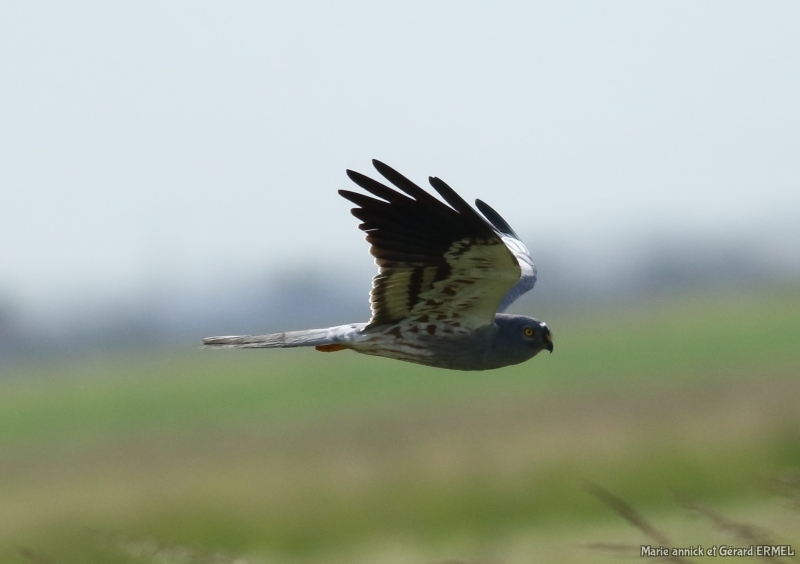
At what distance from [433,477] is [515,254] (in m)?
6.81

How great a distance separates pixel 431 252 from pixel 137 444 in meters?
17.6

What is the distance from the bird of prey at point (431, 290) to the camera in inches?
218

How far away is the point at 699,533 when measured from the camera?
10.4 meters

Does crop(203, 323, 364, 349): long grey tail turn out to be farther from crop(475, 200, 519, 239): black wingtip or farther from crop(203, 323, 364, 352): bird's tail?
crop(475, 200, 519, 239): black wingtip

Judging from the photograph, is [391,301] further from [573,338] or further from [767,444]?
[573,338]

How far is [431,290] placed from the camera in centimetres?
598

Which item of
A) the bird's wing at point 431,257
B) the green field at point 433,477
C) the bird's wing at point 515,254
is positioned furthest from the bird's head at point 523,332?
the green field at point 433,477

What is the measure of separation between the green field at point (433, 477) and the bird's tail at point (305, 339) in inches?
49.2

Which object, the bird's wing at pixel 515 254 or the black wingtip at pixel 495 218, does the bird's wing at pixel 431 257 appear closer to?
the bird's wing at pixel 515 254

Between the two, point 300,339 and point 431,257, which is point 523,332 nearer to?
point 431,257

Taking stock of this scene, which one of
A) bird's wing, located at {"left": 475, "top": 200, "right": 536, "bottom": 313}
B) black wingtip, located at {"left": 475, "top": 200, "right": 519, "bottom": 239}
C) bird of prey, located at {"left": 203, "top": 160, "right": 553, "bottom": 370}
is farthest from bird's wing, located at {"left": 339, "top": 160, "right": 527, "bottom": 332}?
black wingtip, located at {"left": 475, "top": 200, "right": 519, "bottom": 239}

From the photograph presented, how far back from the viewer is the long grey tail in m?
6.23

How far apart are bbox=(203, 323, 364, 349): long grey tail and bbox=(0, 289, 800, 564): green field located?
49.2 inches

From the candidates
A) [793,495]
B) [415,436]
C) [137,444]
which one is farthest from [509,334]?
[137,444]
